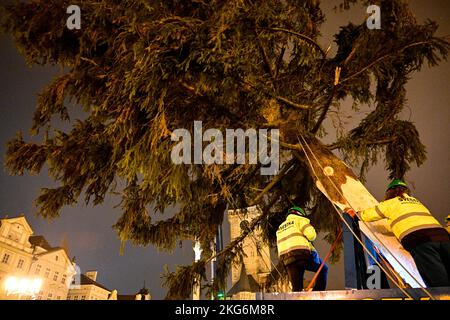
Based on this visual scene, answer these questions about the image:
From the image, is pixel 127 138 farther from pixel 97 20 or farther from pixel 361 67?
pixel 361 67

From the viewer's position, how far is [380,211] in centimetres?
344

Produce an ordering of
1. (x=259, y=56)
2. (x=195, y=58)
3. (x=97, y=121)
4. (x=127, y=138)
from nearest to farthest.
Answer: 1. (x=195, y=58)
2. (x=127, y=138)
3. (x=97, y=121)
4. (x=259, y=56)

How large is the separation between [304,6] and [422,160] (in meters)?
3.91

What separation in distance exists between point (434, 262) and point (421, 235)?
272 millimetres

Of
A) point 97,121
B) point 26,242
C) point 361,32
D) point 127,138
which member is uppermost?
point 26,242

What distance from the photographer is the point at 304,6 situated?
5.29m

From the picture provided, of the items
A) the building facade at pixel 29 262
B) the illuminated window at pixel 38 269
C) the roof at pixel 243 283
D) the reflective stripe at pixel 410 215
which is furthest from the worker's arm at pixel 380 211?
the roof at pixel 243 283

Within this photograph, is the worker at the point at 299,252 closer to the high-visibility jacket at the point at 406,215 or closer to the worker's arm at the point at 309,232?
the worker's arm at the point at 309,232

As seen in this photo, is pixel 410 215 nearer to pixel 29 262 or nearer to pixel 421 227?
pixel 421 227

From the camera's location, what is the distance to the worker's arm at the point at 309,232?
421cm

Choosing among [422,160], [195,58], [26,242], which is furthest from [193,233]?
[26,242]
